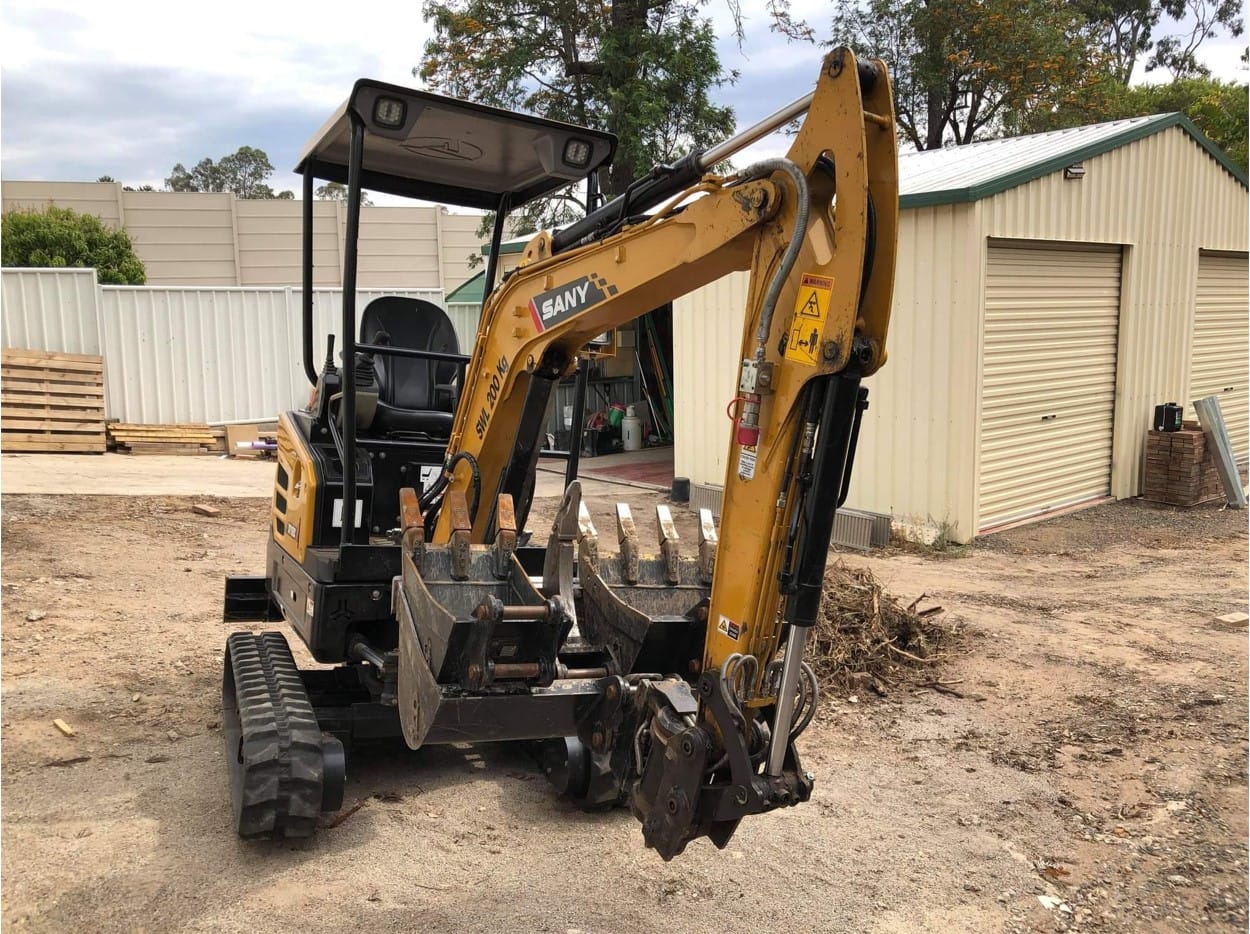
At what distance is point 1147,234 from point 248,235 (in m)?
26.0

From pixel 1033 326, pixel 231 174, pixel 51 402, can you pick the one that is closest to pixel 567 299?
pixel 1033 326

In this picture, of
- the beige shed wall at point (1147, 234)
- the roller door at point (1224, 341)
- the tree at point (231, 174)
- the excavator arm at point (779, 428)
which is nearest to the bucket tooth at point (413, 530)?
the excavator arm at point (779, 428)

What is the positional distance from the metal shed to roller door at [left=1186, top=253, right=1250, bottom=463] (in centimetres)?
4

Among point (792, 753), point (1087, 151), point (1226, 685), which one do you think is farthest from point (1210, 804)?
point (1087, 151)

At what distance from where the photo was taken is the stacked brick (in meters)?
12.5

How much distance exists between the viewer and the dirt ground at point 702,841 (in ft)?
13.4

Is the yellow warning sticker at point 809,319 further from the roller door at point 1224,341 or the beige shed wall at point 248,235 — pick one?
the beige shed wall at point 248,235

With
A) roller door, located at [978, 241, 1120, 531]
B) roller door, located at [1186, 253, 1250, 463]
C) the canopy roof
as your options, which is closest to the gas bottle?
roller door, located at [978, 241, 1120, 531]

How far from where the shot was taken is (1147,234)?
41.9 feet

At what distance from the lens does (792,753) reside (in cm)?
329

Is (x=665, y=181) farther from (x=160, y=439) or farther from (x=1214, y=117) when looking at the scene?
(x=1214, y=117)

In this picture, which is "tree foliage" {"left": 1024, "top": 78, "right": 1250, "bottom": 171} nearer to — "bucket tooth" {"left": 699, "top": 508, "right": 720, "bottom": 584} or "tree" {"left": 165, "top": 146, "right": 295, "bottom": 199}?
"bucket tooth" {"left": 699, "top": 508, "right": 720, "bottom": 584}

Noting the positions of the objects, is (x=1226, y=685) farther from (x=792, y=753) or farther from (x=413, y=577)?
(x=413, y=577)

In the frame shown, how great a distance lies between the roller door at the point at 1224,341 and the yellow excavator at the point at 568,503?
11.4 m
